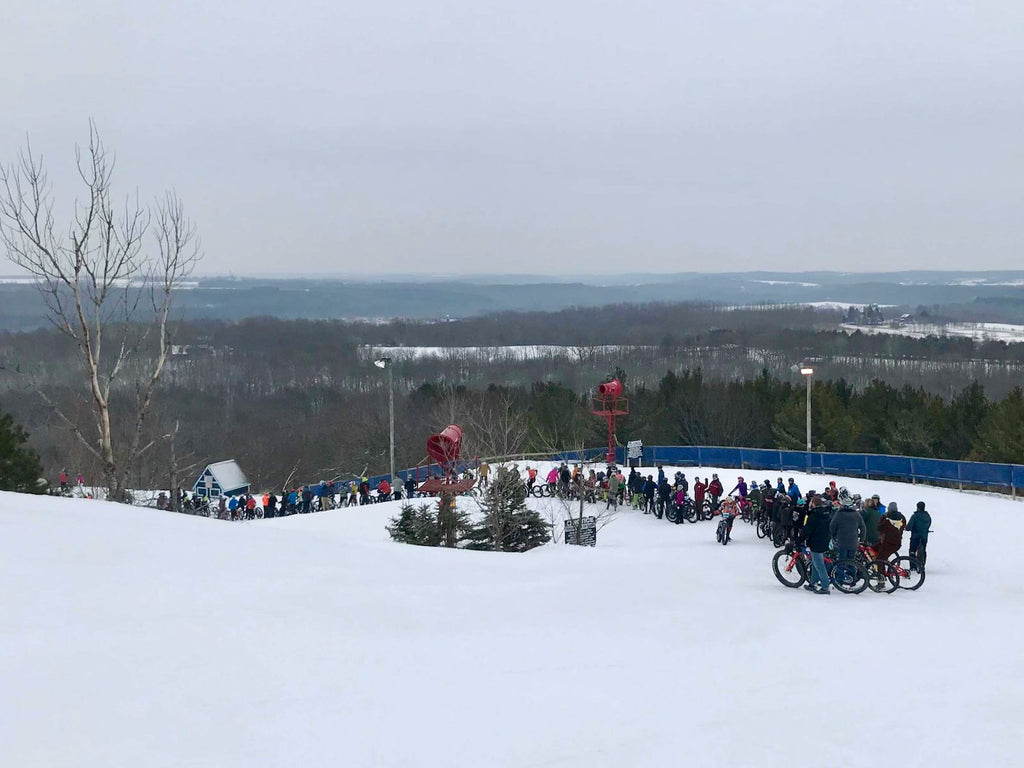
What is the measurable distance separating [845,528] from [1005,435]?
28.6m

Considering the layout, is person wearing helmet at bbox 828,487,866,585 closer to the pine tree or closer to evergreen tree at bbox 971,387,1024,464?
the pine tree

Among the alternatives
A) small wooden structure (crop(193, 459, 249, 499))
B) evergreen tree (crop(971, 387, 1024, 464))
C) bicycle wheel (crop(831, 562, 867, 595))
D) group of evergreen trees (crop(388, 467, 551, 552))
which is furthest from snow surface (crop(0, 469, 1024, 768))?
small wooden structure (crop(193, 459, 249, 499))

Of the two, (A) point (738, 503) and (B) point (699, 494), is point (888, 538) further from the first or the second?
(B) point (699, 494)

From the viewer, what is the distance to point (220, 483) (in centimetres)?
4678

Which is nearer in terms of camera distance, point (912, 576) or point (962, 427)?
point (912, 576)

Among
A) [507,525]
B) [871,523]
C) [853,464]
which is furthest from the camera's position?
[853,464]

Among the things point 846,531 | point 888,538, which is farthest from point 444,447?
point 846,531

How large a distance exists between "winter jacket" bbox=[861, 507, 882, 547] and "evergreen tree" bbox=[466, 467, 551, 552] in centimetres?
841

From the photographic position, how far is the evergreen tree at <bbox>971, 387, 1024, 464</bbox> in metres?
37.2

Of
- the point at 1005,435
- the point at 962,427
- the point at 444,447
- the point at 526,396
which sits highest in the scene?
Answer: the point at 444,447

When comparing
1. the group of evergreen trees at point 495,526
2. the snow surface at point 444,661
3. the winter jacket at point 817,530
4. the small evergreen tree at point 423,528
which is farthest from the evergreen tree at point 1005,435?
the winter jacket at point 817,530

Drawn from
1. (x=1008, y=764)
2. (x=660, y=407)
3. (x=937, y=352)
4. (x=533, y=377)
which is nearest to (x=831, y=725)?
(x=1008, y=764)

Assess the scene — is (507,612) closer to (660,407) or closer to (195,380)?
(660,407)

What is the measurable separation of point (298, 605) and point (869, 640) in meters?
5.91
